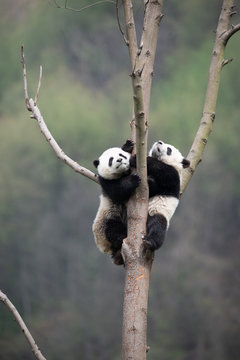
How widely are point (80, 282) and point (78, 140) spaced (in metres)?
2.56

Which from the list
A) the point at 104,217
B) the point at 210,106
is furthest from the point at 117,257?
the point at 210,106

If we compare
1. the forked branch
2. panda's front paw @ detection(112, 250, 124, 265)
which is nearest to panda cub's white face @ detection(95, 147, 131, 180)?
the forked branch

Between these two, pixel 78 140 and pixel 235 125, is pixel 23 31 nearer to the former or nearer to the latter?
pixel 78 140

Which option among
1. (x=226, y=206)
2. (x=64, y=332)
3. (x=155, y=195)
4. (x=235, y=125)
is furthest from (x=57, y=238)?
(x=155, y=195)

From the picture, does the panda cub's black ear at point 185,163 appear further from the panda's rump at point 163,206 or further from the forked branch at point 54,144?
the forked branch at point 54,144

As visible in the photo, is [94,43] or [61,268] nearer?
[61,268]

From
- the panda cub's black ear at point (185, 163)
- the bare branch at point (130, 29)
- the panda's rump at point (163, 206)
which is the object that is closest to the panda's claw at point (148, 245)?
the panda's rump at point (163, 206)

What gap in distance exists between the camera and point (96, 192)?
821cm

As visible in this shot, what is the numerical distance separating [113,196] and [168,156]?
23.9 inches

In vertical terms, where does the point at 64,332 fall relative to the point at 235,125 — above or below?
below

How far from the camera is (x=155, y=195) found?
127 inches

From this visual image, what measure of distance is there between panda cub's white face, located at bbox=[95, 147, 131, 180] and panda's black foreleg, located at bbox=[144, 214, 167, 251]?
1.23 feet

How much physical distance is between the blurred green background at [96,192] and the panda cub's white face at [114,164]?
5.01 m

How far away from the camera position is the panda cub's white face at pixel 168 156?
3304mm
